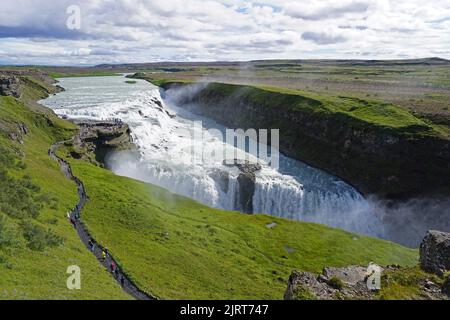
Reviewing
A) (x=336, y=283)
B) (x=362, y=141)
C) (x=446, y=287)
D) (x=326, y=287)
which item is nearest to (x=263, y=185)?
(x=362, y=141)

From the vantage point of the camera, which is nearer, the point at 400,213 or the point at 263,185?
the point at 263,185

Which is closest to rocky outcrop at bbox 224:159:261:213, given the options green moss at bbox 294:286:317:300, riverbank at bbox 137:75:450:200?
riverbank at bbox 137:75:450:200

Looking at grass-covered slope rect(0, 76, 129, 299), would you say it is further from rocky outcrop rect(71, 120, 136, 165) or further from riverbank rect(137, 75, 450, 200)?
riverbank rect(137, 75, 450, 200)

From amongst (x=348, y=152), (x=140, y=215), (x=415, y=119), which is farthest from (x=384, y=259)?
(x=415, y=119)

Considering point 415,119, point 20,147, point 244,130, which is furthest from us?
point 244,130

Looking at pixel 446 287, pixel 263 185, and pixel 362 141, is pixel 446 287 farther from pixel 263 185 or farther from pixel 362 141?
pixel 362 141

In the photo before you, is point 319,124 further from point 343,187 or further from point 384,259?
point 384,259

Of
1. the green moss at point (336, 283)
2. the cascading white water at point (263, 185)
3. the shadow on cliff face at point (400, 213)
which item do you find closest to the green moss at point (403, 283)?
the green moss at point (336, 283)
